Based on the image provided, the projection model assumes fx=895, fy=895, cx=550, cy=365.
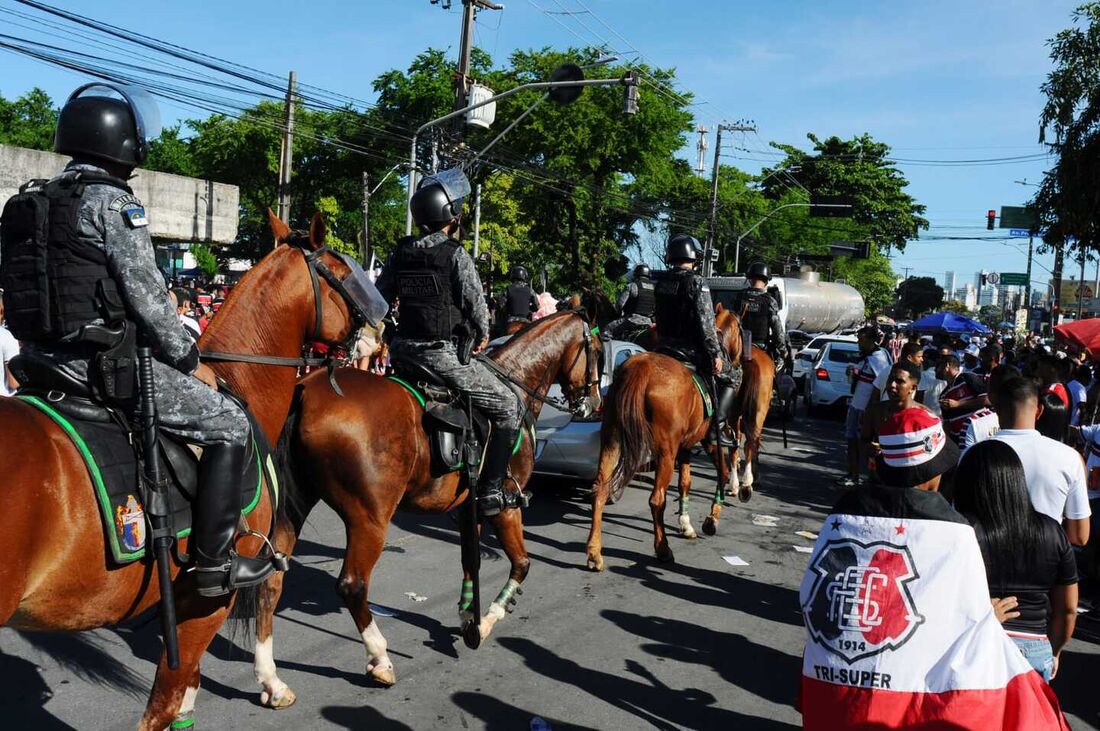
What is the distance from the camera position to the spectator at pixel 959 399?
22.7 ft

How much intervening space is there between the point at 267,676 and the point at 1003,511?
3.71 metres

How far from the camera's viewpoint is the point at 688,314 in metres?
8.65

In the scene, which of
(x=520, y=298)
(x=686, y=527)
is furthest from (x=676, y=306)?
(x=520, y=298)

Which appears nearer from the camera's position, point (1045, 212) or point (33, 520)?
point (33, 520)

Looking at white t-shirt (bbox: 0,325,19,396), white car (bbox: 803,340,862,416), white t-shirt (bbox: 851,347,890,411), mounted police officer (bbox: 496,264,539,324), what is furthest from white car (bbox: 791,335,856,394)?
white t-shirt (bbox: 0,325,19,396)

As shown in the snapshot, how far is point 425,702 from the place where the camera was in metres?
4.94

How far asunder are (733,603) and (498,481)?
2.37 metres

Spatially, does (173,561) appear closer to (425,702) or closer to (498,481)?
(425,702)

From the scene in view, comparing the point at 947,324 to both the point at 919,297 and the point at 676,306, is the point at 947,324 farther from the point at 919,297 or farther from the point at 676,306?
the point at 919,297

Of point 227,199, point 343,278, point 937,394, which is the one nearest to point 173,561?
point 343,278

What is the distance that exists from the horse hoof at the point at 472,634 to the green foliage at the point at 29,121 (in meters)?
61.8

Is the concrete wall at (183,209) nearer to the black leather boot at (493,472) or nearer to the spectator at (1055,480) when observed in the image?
the black leather boot at (493,472)

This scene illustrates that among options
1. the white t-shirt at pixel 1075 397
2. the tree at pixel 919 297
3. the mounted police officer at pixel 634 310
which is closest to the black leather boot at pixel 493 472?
the white t-shirt at pixel 1075 397

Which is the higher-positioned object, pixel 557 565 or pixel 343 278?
pixel 343 278
